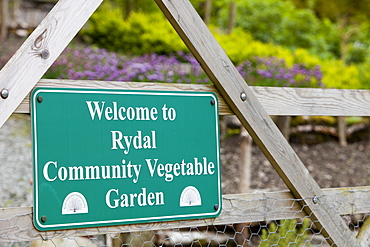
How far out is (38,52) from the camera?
66.2 inches

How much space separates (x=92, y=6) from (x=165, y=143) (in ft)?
2.07

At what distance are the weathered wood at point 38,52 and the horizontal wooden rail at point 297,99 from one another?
0.76ft

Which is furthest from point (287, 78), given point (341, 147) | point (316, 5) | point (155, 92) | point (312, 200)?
point (316, 5)

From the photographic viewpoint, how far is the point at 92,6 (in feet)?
5.85

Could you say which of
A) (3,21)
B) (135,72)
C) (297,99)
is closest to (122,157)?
(297,99)

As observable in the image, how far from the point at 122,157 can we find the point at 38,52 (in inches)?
20.4

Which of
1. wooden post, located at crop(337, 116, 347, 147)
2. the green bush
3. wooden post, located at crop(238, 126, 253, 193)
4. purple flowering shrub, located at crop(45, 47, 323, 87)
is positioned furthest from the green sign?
wooden post, located at crop(337, 116, 347, 147)

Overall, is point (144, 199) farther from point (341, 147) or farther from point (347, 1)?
point (347, 1)

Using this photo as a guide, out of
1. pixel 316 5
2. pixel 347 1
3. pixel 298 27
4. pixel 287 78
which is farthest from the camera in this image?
pixel 316 5

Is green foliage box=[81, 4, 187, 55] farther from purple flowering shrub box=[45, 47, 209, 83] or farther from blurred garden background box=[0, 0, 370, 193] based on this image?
purple flowering shrub box=[45, 47, 209, 83]

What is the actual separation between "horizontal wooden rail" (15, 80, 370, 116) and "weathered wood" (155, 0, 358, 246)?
0.08 metres

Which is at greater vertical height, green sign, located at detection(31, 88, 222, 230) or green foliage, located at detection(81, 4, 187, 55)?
green foliage, located at detection(81, 4, 187, 55)

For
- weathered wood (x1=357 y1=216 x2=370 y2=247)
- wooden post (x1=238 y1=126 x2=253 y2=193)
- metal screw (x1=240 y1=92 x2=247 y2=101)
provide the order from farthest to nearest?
wooden post (x1=238 y1=126 x2=253 y2=193) < weathered wood (x1=357 y1=216 x2=370 y2=247) < metal screw (x1=240 y1=92 x2=247 y2=101)

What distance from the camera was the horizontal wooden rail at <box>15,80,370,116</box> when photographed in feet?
6.40
